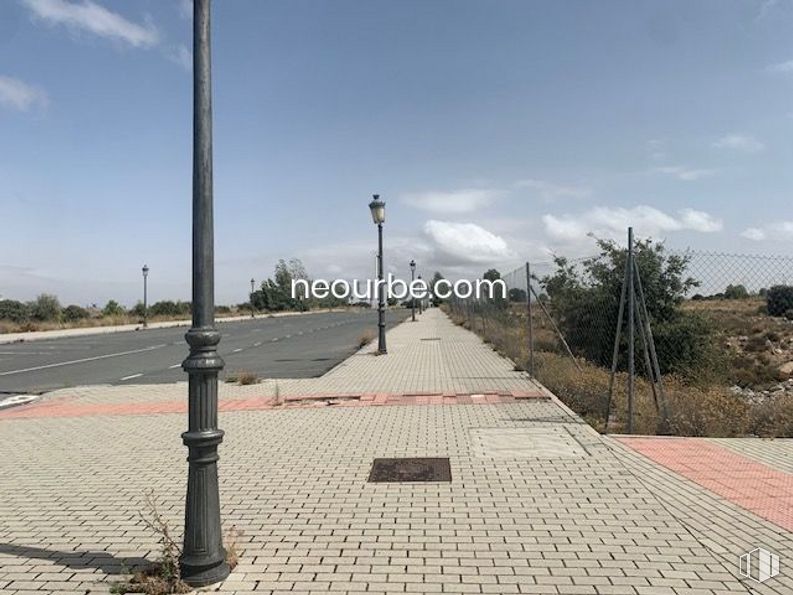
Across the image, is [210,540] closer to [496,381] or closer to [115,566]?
[115,566]

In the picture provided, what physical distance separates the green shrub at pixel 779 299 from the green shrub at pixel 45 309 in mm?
58399

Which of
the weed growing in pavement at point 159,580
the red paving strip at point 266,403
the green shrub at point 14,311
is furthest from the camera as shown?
the green shrub at point 14,311

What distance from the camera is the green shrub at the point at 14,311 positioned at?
5941 centimetres

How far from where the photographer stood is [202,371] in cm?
389

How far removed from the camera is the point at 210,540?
3902mm

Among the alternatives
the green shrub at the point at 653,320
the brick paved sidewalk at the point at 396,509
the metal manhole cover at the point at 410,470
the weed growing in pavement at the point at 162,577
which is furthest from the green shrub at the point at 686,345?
the weed growing in pavement at the point at 162,577

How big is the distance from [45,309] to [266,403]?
192ft

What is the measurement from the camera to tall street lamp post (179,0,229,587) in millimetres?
3867

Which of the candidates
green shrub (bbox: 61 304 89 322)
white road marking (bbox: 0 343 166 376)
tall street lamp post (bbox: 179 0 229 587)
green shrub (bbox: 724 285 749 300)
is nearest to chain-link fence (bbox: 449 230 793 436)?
green shrub (bbox: 724 285 749 300)

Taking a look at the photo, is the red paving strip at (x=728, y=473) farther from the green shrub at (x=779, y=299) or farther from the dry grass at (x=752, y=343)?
the dry grass at (x=752, y=343)

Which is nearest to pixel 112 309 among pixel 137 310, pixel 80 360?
pixel 137 310

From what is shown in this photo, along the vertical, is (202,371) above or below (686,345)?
above

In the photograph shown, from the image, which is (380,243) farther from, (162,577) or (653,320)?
(162,577)

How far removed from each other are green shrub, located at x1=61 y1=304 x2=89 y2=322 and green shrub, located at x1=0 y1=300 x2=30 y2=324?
3.12 metres
